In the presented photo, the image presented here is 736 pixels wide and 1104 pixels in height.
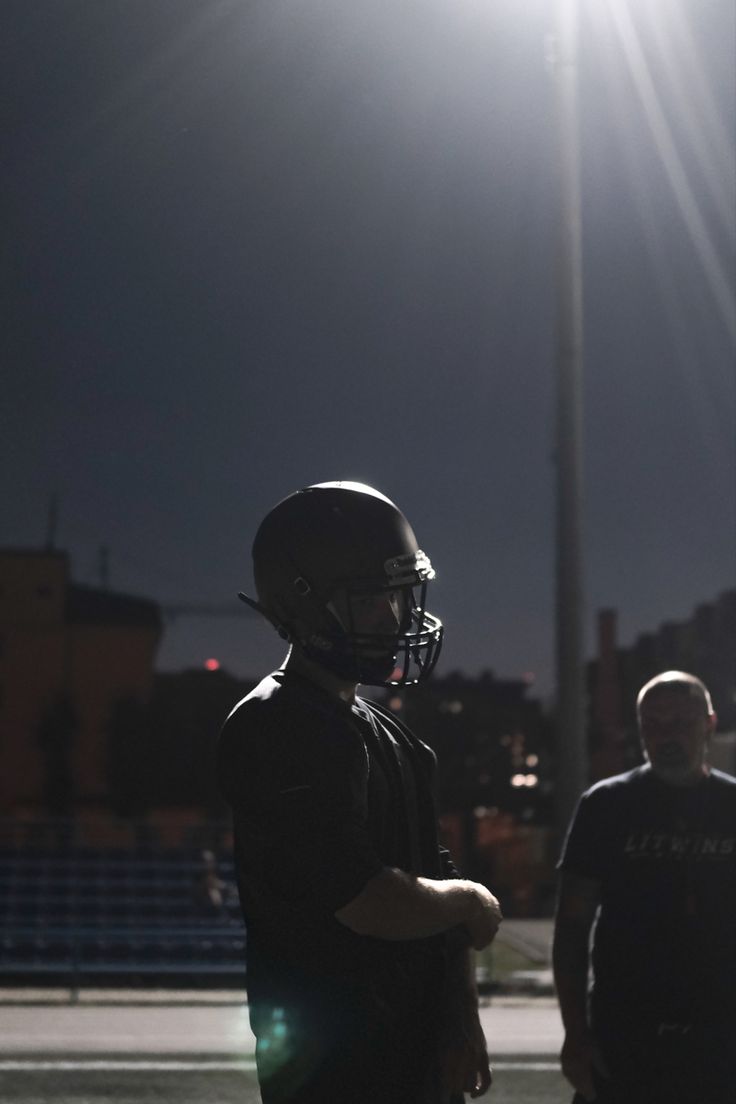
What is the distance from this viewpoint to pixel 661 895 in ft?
14.4

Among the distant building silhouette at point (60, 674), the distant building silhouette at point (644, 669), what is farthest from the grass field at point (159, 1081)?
the distant building silhouette at point (60, 674)

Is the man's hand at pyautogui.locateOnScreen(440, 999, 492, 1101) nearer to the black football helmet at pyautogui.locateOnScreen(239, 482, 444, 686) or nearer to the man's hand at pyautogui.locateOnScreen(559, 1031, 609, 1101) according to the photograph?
the black football helmet at pyautogui.locateOnScreen(239, 482, 444, 686)

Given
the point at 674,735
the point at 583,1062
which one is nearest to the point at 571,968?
the point at 583,1062

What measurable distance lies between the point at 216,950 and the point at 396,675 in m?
12.8

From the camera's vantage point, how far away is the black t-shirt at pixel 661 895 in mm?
4320

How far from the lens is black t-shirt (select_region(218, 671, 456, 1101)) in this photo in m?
2.31

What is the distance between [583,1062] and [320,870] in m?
2.30

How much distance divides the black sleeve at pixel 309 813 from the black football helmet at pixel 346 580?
20 cm

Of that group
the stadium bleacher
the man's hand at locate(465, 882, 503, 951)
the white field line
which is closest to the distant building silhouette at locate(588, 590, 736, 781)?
the stadium bleacher

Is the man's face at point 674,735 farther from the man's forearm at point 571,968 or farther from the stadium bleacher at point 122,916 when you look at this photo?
the stadium bleacher at point 122,916

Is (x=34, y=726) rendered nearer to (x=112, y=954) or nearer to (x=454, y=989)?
(x=112, y=954)

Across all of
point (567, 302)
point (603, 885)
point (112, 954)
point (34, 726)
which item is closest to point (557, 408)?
point (567, 302)

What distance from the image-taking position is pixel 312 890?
233cm

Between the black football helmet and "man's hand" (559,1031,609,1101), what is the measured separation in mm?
2093
